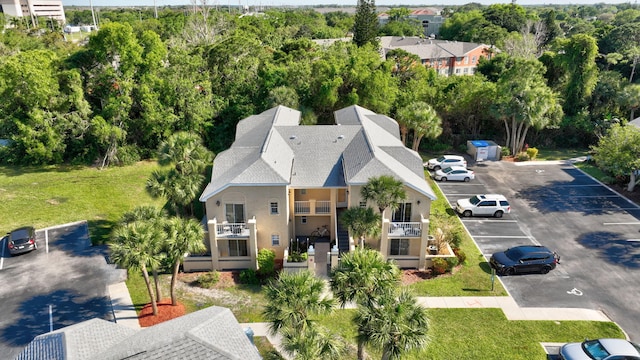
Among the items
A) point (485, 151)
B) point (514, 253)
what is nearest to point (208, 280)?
point (514, 253)

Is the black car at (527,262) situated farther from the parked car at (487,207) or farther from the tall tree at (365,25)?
the tall tree at (365,25)

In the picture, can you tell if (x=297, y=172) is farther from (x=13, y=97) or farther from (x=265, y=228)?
(x=13, y=97)

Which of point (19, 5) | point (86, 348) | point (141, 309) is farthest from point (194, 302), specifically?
point (19, 5)

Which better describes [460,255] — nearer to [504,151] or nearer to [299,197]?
[299,197]

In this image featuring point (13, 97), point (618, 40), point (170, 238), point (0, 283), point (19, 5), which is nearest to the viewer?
point (170, 238)

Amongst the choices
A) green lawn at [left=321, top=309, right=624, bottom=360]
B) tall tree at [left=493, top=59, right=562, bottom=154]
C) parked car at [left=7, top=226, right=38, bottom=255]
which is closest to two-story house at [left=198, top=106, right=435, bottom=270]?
green lawn at [left=321, top=309, right=624, bottom=360]

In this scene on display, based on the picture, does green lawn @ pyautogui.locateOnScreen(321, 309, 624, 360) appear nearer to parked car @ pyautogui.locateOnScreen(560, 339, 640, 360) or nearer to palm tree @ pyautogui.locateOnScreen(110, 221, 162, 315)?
parked car @ pyautogui.locateOnScreen(560, 339, 640, 360)

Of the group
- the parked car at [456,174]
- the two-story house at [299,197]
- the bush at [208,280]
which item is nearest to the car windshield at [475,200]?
the parked car at [456,174]
